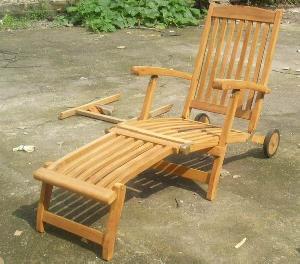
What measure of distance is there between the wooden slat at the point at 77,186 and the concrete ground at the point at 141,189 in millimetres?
407

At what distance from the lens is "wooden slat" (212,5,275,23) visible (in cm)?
452

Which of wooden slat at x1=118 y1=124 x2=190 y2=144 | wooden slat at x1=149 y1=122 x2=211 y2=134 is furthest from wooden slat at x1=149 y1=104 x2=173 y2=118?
wooden slat at x1=118 y1=124 x2=190 y2=144

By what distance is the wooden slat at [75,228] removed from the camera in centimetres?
309

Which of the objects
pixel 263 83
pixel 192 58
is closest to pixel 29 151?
pixel 263 83

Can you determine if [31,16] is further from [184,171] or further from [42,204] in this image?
[42,204]

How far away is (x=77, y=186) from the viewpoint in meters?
3.02

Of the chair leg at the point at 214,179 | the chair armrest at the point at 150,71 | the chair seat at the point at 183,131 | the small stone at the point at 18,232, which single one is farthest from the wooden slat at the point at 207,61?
the small stone at the point at 18,232

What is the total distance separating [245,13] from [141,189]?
188 centimetres

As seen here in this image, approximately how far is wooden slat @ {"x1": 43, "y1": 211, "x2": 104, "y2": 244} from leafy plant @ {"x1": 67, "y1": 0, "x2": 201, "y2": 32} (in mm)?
6545

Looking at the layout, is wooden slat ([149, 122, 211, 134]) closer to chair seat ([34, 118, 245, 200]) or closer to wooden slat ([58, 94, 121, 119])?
chair seat ([34, 118, 245, 200])

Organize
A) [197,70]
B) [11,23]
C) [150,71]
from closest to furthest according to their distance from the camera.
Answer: [150,71] → [197,70] → [11,23]

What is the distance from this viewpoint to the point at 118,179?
3139 mm

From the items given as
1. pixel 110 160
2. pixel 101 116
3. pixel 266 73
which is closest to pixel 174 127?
pixel 110 160

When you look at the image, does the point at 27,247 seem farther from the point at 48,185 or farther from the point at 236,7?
the point at 236,7
